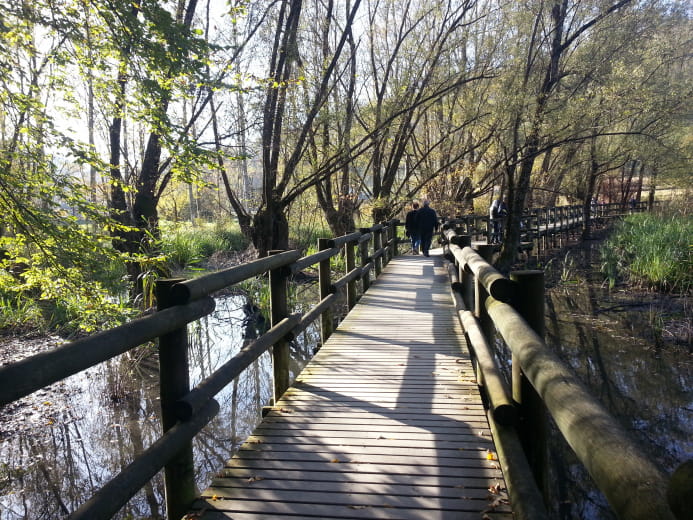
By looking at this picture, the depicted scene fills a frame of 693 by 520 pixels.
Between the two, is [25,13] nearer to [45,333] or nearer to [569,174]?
[45,333]

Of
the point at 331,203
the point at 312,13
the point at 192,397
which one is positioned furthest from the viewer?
the point at 331,203

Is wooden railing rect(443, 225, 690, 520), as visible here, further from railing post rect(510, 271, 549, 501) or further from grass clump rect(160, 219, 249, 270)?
grass clump rect(160, 219, 249, 270)

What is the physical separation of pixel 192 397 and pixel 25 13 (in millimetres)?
4541

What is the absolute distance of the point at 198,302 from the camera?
260 centimetres

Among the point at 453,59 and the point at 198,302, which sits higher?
the point at 453,59

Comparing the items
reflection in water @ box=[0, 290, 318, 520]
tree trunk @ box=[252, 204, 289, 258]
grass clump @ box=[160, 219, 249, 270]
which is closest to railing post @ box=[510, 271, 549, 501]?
reflection in water @ box=[0, 290, 318, 520]

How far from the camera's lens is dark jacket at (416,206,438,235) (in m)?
14.2

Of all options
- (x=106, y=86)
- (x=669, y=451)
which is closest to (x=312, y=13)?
(x=106, y=86)

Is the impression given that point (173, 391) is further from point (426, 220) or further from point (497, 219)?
point (497, 219)

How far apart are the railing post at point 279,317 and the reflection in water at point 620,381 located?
2655 mm

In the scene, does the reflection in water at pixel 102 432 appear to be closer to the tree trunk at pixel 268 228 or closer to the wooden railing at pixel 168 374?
the wooden railing at pixel 168 374

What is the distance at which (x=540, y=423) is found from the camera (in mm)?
2266

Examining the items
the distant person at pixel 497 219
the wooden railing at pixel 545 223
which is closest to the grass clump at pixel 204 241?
the wooden railing at pixel 545 223

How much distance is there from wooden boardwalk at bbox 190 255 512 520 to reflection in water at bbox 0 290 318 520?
209cm
